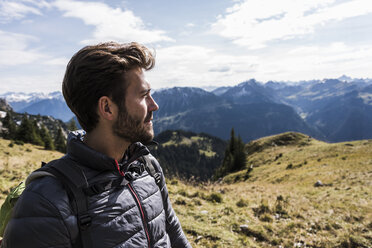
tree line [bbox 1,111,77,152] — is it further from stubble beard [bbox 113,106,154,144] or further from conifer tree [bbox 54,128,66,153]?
stubble beard [bbox 113,106,154,144]

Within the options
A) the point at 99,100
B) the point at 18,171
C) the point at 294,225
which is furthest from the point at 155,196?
the point at 18,171

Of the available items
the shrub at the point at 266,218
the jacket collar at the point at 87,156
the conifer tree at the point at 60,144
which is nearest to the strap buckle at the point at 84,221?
the jacket collar at the point at 87,156

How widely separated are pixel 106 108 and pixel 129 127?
370mm

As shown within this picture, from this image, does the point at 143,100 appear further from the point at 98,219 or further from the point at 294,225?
the point at 294,225

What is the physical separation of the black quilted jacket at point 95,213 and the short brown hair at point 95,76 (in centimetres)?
42

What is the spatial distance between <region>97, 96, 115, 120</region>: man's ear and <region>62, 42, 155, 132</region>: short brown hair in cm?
5

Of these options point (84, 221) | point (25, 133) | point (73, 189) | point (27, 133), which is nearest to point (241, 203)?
point (84, 221)

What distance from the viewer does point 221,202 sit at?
11.6 m

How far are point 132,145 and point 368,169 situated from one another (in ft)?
94.2

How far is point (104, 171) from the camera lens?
2705mm

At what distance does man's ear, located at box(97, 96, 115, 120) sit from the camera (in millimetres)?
2672

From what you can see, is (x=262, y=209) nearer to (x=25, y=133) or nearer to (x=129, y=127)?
(x=129, y=127)

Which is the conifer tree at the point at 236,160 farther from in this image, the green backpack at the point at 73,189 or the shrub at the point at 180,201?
the green backpack at the point at 73,189

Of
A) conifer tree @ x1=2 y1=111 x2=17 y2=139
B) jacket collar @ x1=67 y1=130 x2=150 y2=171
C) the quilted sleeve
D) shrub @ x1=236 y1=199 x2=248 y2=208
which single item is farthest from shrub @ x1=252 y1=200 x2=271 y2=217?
conifer tree @ x1=2 y1=111 x2=17 y2=139
